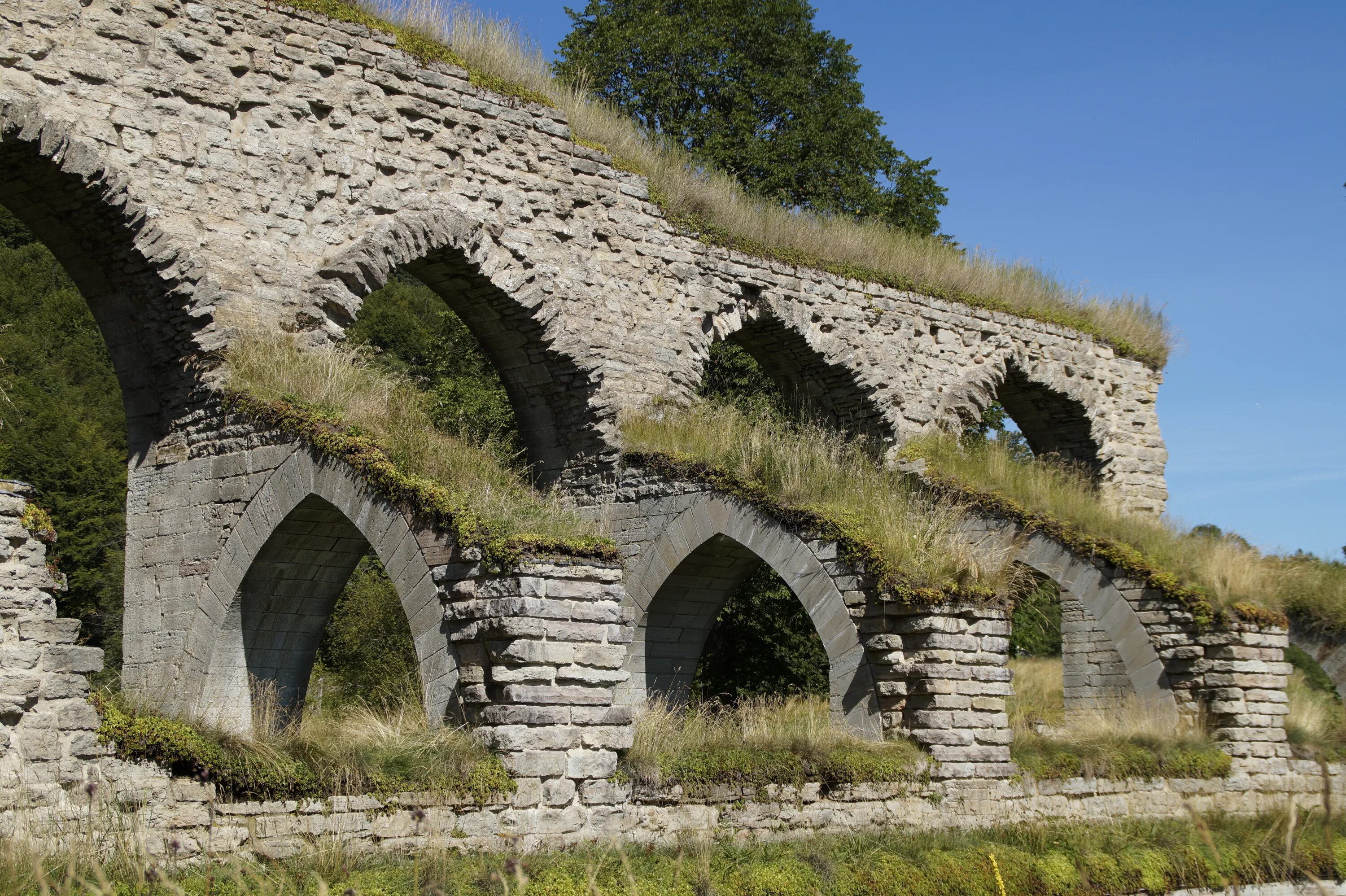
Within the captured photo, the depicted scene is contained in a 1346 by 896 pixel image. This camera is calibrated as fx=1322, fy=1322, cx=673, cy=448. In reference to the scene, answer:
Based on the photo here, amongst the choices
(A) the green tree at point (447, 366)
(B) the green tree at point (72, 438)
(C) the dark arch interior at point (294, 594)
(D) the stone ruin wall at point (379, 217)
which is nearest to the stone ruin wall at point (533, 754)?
(C) the dark arch interior at point (294, 594)

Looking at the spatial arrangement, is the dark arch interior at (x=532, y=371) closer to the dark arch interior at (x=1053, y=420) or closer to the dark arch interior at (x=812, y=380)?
the dark arch interior at (x=812, y=380)

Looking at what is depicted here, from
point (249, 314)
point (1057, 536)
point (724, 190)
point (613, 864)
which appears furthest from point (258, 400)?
point (1057, 536)

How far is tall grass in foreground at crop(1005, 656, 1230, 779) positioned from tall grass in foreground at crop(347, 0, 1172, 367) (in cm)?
531

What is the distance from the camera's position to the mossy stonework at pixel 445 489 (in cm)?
776

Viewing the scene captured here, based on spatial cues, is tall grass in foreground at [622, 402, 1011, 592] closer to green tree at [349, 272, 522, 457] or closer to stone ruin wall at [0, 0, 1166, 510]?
stone ruin wall at [0, 0, 1166, 510]

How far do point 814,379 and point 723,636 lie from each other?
562 centimetres

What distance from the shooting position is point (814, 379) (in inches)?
586

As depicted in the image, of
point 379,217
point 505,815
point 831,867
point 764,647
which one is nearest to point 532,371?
point 379,217

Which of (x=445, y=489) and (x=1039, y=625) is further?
(x=1039, y=625)

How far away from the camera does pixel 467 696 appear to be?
26.2 feet

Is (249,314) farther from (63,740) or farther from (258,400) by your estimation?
(63,740)

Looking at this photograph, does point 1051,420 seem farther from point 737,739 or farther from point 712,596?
point 737,739

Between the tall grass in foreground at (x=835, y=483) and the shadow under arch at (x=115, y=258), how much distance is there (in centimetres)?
403

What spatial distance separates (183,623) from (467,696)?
339 centimetres
